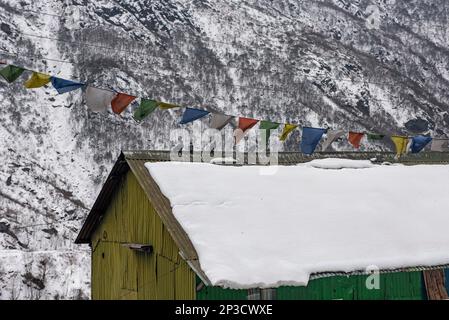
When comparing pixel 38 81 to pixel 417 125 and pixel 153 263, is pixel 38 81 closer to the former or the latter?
pixel 153 263

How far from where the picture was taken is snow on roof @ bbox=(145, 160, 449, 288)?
1157cm

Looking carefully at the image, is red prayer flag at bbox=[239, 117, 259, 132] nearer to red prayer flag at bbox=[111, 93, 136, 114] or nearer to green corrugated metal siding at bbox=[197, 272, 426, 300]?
red prayer flag at bbox=[111, 93, 136, 114]

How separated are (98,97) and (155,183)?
98.5 inches

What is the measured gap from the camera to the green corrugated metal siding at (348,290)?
11.9 metres

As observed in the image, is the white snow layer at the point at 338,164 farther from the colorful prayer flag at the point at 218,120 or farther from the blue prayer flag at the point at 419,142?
the colorful prayer flag at the point at 218,120

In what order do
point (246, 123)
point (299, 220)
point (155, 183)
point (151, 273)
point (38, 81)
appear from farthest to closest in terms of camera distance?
point (246, 123), point (155, 183), point (151, 273), point (299, 220), point (38, 81)

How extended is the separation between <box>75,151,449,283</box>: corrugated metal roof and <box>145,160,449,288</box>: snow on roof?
0.19m

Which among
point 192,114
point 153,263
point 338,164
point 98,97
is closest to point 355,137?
point 338,164

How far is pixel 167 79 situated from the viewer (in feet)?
233

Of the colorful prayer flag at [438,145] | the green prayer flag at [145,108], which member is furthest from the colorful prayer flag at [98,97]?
the colorful prayer flag at [438,145]

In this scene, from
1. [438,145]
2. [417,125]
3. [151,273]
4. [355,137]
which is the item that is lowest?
[151,273]

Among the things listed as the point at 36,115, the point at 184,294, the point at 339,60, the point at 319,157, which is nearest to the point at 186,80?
the point at 36,115

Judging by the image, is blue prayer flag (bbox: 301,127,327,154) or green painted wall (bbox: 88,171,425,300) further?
blue prayer flag (bbox: 301,127,327,154)

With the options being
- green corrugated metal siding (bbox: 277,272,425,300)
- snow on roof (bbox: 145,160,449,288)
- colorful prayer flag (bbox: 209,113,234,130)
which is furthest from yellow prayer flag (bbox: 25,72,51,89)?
green corrugated metal siding (bbox: 277,272,425,300)
